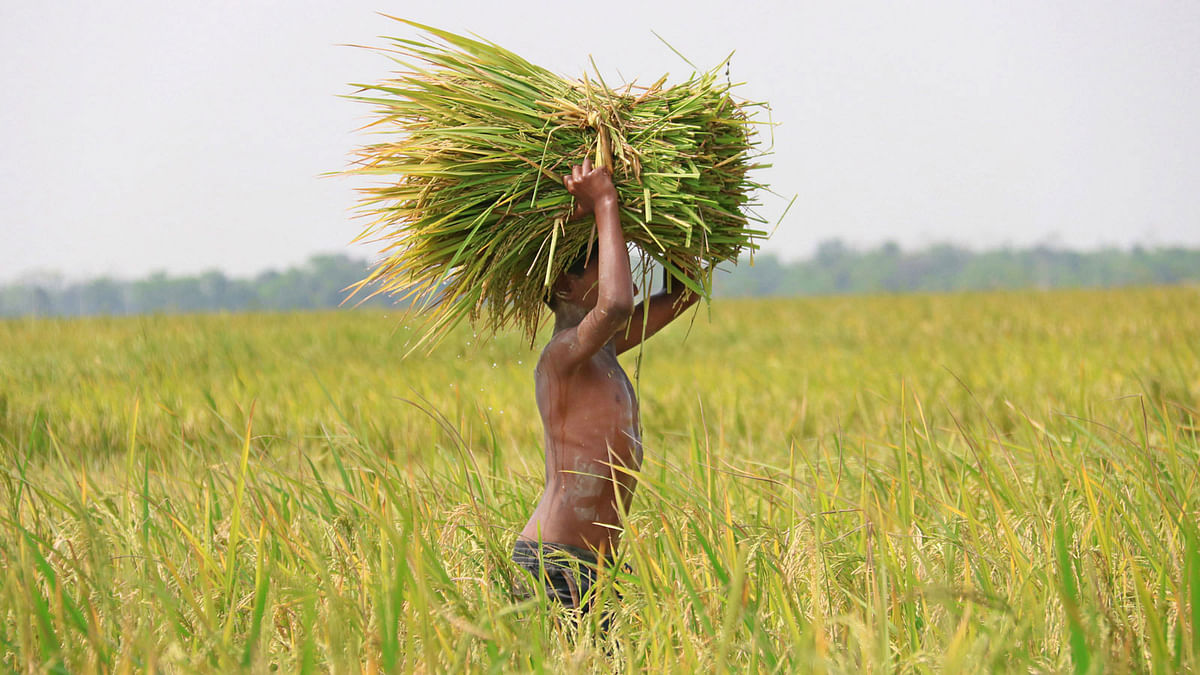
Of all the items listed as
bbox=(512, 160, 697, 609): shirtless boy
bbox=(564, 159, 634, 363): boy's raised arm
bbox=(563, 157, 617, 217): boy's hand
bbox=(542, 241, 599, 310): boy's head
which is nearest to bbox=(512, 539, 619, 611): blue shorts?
bbox=(512, 160, 697, 609): shirtless boy

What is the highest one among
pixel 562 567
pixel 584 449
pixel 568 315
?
pixel 568 315

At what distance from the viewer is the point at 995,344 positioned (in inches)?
291

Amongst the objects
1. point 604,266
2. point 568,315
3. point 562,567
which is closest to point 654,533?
point 562,567

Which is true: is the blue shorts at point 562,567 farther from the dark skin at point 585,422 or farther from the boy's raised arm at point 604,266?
the boy's raised arm at point 604,266

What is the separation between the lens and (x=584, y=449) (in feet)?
6.66

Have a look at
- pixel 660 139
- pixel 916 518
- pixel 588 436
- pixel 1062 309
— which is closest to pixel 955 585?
pixel 916 518

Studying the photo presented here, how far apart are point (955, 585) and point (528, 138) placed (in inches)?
51.9

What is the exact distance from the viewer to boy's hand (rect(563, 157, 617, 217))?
Result: 1.95 metres

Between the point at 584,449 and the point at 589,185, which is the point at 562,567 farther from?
the point at 589,185

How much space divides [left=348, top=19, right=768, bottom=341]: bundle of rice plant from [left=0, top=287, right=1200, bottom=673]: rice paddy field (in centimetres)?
28

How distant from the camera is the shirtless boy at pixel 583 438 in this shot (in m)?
1.97

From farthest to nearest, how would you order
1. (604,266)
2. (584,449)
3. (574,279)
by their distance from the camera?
(574,279) < (584,449) < (604,266)

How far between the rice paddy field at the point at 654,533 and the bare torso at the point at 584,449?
4.0 inches

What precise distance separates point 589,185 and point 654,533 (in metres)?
0.86
